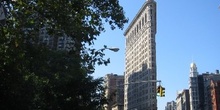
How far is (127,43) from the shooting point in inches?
5842

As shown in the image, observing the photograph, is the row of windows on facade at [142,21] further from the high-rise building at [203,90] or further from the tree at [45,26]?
the tree at [45,26]

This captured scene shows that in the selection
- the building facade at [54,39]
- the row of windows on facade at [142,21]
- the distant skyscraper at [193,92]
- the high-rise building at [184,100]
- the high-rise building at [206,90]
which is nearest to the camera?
the building facade at [54,39]

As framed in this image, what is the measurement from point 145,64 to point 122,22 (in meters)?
118

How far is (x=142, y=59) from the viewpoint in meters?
134

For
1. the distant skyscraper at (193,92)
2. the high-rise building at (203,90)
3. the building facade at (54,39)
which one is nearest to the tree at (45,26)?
the building facade at (54,39)

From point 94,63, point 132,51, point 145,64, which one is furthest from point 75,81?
point 132,51

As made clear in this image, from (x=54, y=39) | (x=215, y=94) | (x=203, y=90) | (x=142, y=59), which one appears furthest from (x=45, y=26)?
(x=203, y=90)

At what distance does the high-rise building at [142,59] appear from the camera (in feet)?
417

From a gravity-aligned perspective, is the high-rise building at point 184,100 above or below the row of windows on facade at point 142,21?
below

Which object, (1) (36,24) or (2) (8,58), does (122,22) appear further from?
(2) (8,58)

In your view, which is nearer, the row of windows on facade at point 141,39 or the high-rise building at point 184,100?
the row of windows on facade at point 141,39

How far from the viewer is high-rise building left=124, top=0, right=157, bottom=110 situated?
12719cm

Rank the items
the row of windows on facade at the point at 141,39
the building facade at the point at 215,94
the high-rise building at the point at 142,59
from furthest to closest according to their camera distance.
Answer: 1. the row of windows on facade at the point at 141,39
2. the high-rise building at the point at 142,59
3. the building facade at the point at 215,94

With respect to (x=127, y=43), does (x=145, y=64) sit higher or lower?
lower
